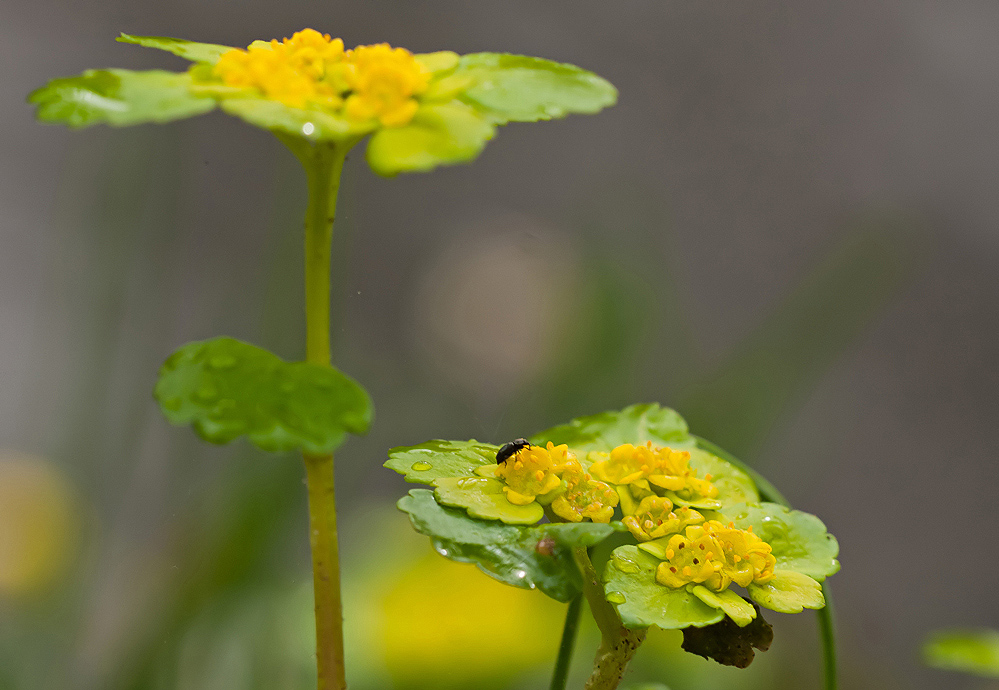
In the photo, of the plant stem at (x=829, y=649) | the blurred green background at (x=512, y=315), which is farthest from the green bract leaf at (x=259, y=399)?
the blurred green background at (x=512, y=315)

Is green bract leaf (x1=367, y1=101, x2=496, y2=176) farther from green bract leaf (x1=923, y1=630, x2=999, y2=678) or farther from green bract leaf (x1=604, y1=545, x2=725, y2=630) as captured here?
green bract leaf (x1=923, y1=630, x2=999, y2=678)

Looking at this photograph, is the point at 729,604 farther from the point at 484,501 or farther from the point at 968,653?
the point at 968,653

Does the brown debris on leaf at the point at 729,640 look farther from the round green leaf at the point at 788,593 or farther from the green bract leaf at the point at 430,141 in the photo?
the green bract leaf at the point at 430,141

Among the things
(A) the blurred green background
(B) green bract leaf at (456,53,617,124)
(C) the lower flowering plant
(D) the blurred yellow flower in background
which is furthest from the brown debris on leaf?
(D) the blurred yellow flower in background

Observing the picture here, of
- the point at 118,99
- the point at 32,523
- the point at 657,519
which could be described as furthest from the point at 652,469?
the point at 32,523

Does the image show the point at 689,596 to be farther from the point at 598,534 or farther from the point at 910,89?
the point at 910,89

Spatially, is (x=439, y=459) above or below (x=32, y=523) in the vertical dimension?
above
